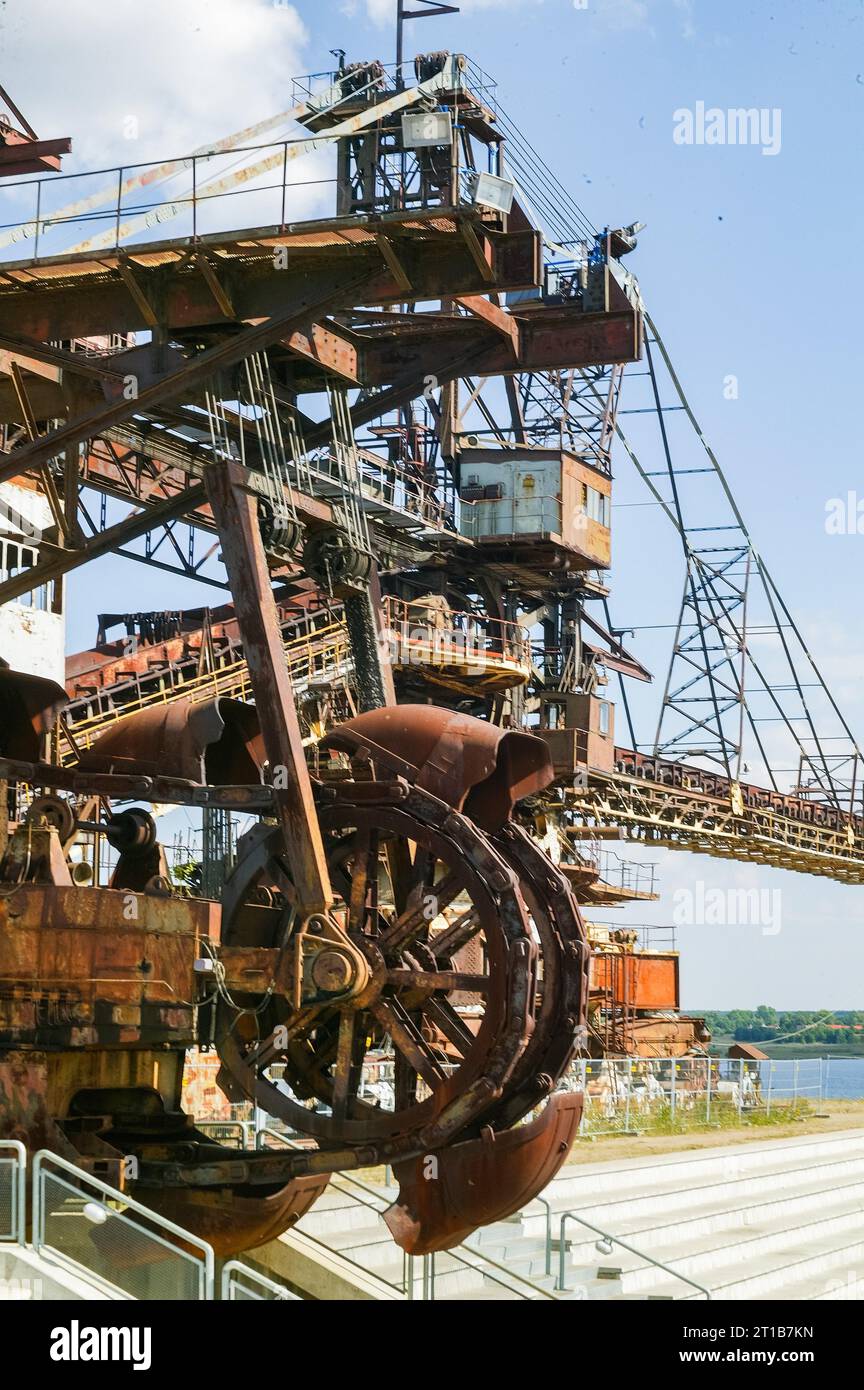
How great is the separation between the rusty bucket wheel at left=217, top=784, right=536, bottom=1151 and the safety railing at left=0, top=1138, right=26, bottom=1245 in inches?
138

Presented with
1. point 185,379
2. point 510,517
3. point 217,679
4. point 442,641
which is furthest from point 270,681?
point 510,517

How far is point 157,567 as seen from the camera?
35.4m

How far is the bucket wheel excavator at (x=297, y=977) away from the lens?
52.6ft

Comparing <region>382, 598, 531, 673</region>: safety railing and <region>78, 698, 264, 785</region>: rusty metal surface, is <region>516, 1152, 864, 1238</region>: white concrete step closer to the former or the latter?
<region>78, 698, 264, 785</region>: rusty metal surface

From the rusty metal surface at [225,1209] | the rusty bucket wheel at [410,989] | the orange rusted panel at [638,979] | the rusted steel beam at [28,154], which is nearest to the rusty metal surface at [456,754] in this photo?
the rusty bucket wheel at [410,989]

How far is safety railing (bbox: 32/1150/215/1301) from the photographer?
43.2ft

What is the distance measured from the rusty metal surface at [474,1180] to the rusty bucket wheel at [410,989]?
0.25 metres

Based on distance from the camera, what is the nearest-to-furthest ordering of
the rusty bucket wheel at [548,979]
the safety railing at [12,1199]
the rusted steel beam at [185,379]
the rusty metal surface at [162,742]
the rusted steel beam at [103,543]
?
the safety railing at [12,1199] < the rusty bucket wheel at [548,979] < the rusted steel beam at [185,379] < the rusty metal surface at [162,742] < the rusted steel beam at [103,543]

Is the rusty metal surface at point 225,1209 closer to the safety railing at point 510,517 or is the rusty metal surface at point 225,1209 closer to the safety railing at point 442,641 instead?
the safety railing at point 442,641

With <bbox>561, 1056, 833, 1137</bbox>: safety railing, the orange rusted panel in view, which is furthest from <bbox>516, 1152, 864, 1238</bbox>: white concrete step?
the orange rusted panel

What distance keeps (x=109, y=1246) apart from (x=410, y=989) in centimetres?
399
